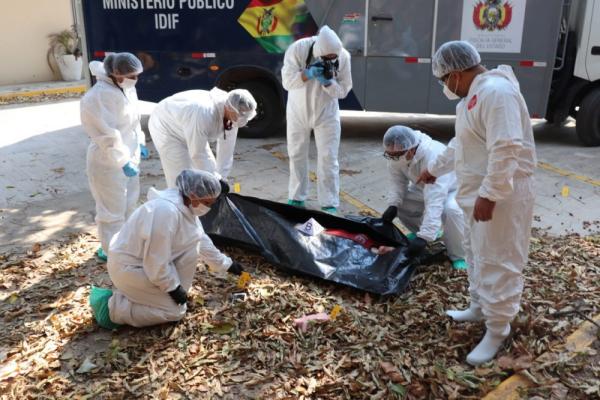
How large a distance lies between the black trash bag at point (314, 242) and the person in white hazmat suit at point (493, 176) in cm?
95

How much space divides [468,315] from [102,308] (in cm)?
247

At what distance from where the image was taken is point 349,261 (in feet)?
14.5

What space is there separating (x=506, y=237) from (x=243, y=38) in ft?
21.7

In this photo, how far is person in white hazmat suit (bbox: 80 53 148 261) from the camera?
4289 mm

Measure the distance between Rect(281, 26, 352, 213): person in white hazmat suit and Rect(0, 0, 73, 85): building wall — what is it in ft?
41.0

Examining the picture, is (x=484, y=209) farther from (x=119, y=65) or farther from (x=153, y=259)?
(x=119, y=65)

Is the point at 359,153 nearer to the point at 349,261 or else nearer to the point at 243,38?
the point at 243,38

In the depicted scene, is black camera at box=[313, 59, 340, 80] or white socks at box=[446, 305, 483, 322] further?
black camera at box=[313, 59, 340, 80]

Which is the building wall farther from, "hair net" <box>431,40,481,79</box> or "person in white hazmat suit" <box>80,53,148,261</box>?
"hair net" <box>431,40,481,79</box>

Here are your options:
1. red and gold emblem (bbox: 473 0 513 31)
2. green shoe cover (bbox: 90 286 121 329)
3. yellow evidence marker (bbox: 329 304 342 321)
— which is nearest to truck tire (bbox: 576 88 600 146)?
red and gold emblem (bbox: 473 0 513 31)

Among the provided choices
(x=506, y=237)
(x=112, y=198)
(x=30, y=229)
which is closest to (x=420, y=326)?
(x=506, y=237)

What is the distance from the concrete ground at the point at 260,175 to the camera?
584cm

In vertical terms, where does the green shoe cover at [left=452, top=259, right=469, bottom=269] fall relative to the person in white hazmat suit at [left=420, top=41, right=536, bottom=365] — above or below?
below

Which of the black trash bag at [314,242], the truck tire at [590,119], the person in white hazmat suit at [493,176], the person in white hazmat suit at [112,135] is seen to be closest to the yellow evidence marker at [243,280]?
the black trash bag at [314,242]
